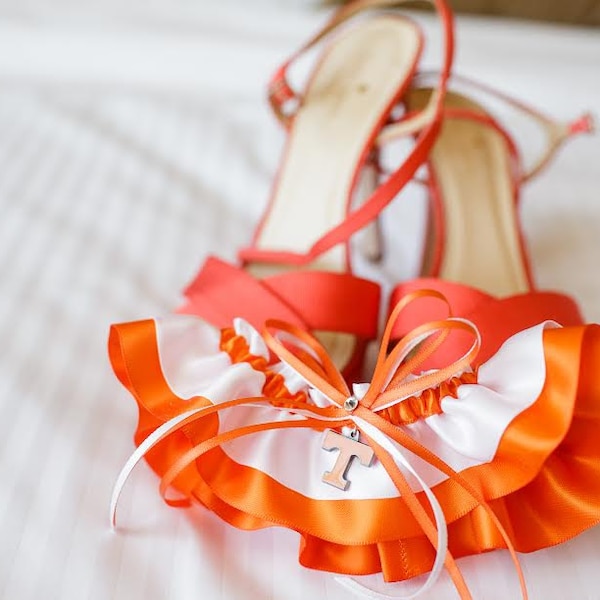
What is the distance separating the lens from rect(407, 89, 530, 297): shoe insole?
0.70 m

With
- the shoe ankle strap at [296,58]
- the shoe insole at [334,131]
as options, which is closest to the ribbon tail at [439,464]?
the shoe insole at [334,131]

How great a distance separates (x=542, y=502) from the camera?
47 centimetres

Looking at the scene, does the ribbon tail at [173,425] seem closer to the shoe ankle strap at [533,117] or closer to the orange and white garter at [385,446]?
the orange and white garter at [385,446]

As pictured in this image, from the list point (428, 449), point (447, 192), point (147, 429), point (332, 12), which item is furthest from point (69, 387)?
point (332, 12)

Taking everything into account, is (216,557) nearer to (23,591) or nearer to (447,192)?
(23,591)

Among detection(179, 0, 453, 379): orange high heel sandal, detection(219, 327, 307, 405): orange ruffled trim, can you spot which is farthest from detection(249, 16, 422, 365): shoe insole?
detection(219, 327, 307, 405): orange ruffled trim

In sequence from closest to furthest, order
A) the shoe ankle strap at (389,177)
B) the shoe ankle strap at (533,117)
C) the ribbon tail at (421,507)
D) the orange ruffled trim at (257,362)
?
1. the ribbon tail at (421,507)
2. the orange ruffled trim at (257,362)
3. the shoe ankle strap at (389,177)
4. the shoe ankle strap at (533,117)

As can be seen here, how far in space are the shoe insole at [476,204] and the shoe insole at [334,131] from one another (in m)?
0.05

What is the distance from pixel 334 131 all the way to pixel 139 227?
9.2 inches

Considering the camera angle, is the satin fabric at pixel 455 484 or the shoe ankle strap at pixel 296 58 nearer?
the satin fabric at pixel 455 484

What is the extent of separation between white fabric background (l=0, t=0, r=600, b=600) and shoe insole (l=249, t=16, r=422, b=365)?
6cm

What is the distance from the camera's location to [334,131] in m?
0.81

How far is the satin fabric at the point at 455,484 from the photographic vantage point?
44 cm

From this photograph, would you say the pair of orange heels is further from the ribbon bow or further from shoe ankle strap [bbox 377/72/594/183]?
shoe ankle strap [bbox 377/72/594/183]
